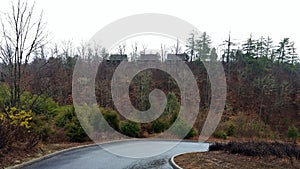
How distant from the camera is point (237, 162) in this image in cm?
848

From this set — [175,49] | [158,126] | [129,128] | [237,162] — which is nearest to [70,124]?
[129,128]

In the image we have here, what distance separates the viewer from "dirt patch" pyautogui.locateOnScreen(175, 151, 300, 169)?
26.0 feet

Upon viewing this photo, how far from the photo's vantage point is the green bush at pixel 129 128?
17.4m

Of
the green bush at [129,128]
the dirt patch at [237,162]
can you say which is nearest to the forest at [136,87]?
the green bush at [129,128]

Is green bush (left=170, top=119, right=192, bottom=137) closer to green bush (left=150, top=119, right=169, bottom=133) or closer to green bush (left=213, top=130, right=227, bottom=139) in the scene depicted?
green bush (left=150, top=119, right=169, bottom=133)

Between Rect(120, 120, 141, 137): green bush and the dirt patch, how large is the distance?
814cm

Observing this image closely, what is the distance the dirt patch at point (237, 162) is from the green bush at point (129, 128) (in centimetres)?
814

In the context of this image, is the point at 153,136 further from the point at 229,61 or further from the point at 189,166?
the point at 229,61

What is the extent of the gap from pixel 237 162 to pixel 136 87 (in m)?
20.3

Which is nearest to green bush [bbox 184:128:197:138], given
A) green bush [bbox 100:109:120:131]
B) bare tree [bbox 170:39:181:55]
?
green bush [bbox 100:109:120:131]

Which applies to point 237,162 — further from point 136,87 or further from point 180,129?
point 136,87

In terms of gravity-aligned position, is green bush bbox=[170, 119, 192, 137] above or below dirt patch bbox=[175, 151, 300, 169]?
below

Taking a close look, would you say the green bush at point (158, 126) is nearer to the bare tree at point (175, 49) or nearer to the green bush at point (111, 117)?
the green bush at point (111, 117)

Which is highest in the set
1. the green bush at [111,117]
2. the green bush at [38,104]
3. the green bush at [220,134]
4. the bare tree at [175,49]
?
the bare tree at [175,49]
